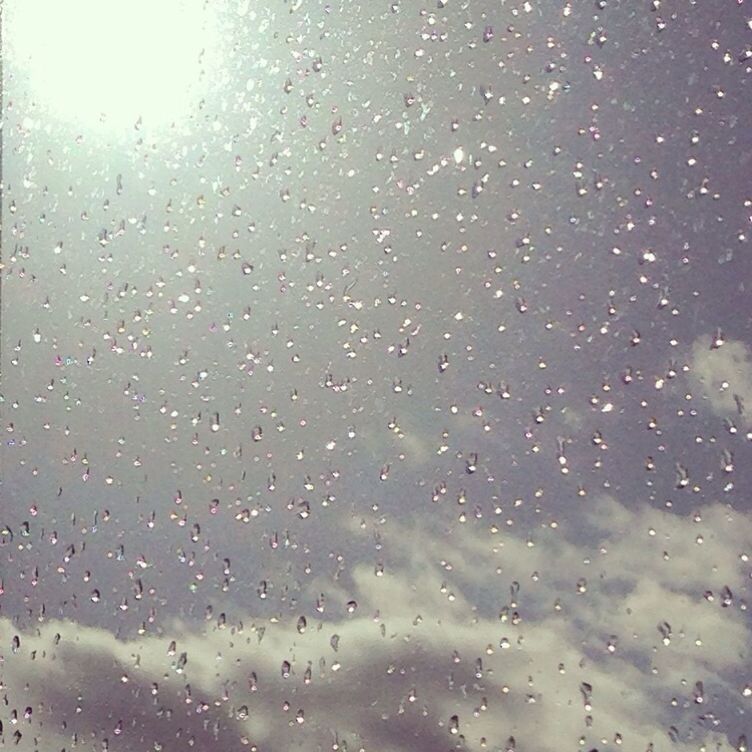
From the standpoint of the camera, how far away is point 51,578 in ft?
2.72

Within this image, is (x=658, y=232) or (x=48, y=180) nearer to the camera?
(x=658, y=232)

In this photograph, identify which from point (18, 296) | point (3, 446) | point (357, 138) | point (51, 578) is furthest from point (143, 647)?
point (357, 138)

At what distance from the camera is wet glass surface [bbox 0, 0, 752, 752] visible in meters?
0.73

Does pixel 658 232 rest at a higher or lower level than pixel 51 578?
higher

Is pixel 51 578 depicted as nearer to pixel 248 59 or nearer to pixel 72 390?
pixel 72 390

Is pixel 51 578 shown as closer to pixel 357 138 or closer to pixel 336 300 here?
pixel 336 300

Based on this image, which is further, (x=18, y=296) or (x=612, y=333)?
(x=18, y=296)

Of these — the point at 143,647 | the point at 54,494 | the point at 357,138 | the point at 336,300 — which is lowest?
the point at 143,647

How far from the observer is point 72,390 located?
0.84 metres

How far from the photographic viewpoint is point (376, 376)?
0.80 metres

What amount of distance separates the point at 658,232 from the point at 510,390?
20cm

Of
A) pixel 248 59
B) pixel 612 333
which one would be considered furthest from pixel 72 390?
pixel 612 333

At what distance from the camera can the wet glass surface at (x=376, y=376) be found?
0.73 metres

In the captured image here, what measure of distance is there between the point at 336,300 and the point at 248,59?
10.0 inches
